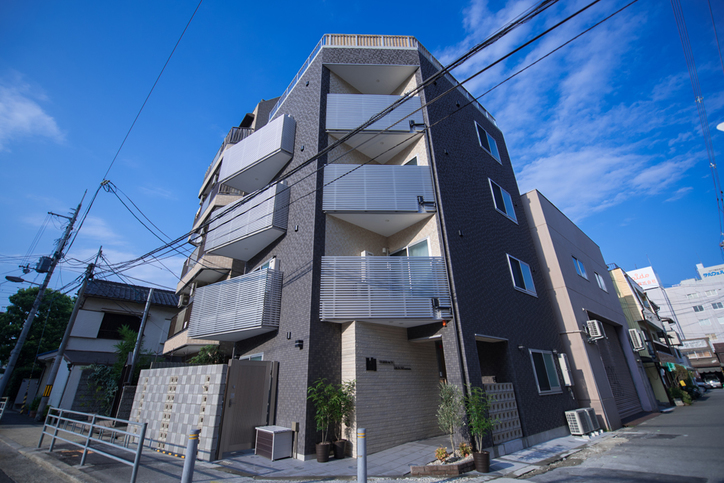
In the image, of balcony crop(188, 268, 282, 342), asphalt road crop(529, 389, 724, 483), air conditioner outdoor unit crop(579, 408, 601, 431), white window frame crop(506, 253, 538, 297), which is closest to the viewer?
asphalt road crop(529, 389, 724, 483)

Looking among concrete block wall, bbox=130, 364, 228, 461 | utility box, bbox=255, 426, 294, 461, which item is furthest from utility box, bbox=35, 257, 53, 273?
utility box, bbox=255, 426, 294, 461

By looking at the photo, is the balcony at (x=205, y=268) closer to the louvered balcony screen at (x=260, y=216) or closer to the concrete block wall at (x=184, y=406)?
the louvered balcony screen at (x=260, y=216)

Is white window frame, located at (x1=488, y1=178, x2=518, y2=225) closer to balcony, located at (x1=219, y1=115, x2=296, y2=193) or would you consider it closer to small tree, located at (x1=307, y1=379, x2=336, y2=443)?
balcony, located at (x1=219, y1=115, x2=296, y2=193)

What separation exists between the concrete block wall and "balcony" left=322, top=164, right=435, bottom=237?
18.4 ft

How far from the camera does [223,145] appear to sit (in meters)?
19.0

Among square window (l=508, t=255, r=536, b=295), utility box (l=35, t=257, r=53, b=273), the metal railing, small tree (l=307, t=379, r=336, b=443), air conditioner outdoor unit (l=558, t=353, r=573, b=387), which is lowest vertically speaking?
small tree (l=307, t=379, r=336, b=443)

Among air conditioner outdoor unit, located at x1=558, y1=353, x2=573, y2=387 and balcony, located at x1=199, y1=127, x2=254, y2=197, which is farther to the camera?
balcony, located at x1=199, y1=127, x2=254, y2=197

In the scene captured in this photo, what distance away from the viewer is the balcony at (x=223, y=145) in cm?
1808

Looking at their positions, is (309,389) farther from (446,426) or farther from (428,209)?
(428,209)

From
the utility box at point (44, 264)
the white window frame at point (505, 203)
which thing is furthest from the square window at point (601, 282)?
the utility box at point (44, 264)

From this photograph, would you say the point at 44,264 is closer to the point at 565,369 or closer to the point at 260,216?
the point at 260,216

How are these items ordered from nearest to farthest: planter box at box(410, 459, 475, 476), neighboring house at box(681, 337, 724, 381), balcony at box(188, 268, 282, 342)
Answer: planter box at box(410, 459, 475, 476)
balcony at box(188, 268, 282, 342)
neighboring house at box(681, 337, 724, 381)

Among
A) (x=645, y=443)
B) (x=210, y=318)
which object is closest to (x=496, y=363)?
(x=645, y=443)

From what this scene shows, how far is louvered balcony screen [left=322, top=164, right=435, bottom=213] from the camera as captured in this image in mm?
10000
